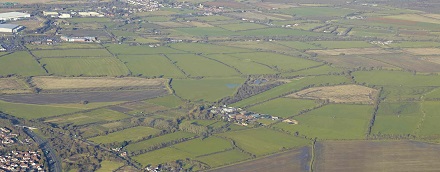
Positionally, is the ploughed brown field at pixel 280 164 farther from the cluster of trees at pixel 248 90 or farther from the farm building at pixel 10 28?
the farm building at pixel 10 28

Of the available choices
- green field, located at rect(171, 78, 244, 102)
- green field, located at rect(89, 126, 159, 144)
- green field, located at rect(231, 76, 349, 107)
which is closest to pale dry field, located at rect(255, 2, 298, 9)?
green field, located at rect(231, 76, 349, 107)

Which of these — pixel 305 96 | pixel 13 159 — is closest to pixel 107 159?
pixel 13 159

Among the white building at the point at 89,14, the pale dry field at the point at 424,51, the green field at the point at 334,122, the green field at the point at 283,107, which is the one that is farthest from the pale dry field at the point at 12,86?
the white building at the point at 89,14

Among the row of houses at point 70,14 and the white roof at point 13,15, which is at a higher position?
the white roof at point 13,15

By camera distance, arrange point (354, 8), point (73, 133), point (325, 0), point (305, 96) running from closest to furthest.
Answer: point (73, 133), point (305, 96), point (354, 8), point (325, 0)

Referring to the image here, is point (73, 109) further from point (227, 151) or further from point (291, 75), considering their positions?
point (291, 75)

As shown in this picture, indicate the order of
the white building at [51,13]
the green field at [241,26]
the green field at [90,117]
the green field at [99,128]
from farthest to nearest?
1. the white building at [51,13]
2. the green field at [241,26]
3. the green field at [90,117]
4. the green field at [99,128]

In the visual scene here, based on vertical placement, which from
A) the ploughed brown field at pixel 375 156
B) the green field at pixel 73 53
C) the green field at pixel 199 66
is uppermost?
the ploughed brown field at pixel 375 156
